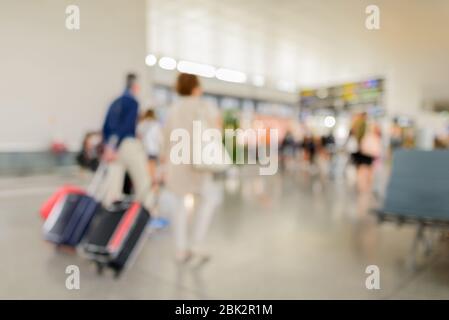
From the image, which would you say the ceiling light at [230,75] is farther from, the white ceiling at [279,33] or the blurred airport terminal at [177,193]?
the blurred airport terminal at [177,193]

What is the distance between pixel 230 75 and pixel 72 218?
48.6ft

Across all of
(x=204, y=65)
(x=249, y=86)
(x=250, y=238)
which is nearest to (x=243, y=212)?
(x=250, y=238)

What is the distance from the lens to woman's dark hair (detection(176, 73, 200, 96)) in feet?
9.15

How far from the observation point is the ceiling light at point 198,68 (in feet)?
45.8

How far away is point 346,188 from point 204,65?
10117mm

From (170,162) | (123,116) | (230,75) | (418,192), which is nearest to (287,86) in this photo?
(230,75)

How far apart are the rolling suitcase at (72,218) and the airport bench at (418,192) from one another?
2321 millimetres

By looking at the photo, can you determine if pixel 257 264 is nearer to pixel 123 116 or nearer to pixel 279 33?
pixel 123 116

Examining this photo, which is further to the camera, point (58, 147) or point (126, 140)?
point (58, 147)

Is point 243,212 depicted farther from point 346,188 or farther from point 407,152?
point 346,188

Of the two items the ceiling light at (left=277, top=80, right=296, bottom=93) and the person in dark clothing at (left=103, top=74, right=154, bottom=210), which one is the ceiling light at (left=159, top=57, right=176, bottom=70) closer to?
the ceiling light at (left=277, top=80, right=296, bottom=93)

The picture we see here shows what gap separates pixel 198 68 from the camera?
14969mm

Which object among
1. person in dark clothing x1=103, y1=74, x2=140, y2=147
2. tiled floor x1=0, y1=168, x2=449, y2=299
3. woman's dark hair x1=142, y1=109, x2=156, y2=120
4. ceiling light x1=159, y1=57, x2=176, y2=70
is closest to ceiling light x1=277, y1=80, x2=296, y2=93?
ceiling light x1=159, y1=57, x2=176, y2=70

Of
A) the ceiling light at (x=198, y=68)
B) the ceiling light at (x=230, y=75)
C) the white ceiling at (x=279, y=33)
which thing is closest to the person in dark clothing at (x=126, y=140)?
the white ceiling at (x=279, y=33)
